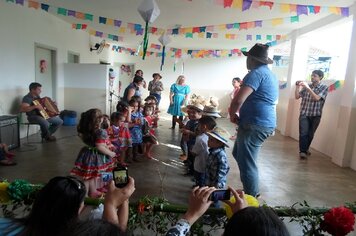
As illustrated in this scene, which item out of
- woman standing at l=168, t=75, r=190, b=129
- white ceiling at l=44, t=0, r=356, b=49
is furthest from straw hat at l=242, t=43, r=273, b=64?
woman standing at l=168, t=75, r=190, b=129

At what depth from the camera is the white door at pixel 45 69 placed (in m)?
5.84

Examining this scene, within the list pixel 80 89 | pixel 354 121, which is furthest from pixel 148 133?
pixel 80 89

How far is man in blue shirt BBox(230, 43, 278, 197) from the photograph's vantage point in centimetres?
230

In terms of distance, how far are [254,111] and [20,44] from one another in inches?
182

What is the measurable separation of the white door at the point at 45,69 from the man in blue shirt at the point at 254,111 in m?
4.94

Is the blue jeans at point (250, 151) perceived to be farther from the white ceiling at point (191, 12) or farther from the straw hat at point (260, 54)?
the white ceiling at point (191, 12)

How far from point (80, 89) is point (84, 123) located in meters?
4.98

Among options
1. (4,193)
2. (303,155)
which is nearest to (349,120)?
(303,155)

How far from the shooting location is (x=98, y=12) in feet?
19.7

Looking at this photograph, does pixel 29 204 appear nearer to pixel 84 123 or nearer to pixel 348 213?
pixel 84 123

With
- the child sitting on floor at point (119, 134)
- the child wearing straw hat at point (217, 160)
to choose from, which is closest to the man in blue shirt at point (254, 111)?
the child wearing straw hat at point (217, 160)

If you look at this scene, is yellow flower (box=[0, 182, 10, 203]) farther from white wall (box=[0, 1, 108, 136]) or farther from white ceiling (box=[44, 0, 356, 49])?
white ceiling (box=[44, 0, 356, 49])

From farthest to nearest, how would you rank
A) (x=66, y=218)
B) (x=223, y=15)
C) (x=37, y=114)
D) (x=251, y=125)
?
(x=223, y=15), (x=37, y=114), (x=251, y=125), (x=66, y=218)

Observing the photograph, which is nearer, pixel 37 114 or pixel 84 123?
pixel 84 123
